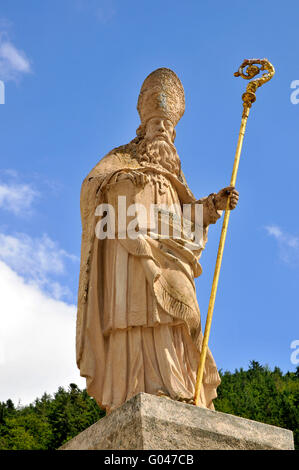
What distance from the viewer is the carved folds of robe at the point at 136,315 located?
6395 mm

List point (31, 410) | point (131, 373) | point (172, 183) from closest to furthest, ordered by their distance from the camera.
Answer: point (131, 373), point (172, 183), point (31, 410)

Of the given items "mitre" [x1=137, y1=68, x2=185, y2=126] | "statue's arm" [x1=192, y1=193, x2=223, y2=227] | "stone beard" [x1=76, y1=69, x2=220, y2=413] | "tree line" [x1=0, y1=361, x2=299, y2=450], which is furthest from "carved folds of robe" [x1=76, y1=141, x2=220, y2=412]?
"tree line" [x1=0, y1=361, x2=299, y2=450]

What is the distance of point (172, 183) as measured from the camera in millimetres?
8008

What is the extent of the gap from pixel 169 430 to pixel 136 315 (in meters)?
1.71

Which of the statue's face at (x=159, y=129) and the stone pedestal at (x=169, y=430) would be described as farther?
the statue's face at (x=159, y=129)

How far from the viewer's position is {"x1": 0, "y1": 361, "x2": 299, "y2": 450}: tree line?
31141mm

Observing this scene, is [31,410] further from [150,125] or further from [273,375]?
[150,125]

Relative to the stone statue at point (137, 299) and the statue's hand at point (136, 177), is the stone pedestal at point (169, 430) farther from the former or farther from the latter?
the statue's hand at point (136, 177)

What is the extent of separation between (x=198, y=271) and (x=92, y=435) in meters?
2.54

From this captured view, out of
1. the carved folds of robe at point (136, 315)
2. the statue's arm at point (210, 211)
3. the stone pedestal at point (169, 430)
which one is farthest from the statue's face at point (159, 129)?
the stone pedestal at point (169, 430)

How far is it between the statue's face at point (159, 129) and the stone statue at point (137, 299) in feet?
1.43

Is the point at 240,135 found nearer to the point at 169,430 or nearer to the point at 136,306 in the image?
the point at 136,306

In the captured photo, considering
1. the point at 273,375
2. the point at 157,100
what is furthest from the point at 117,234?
the point at 273,375
